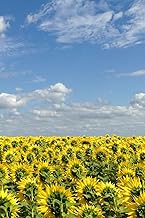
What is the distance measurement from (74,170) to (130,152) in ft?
27.3

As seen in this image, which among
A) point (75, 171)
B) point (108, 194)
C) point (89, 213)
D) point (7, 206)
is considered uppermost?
point (75, 171)

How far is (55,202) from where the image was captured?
7.64m

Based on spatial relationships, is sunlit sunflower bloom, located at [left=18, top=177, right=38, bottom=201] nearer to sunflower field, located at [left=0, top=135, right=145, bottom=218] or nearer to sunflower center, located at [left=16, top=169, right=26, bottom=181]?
sunflower field, located at [left=0, top=135, right=145, bottom=218]

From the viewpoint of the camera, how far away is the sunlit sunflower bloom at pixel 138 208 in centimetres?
645

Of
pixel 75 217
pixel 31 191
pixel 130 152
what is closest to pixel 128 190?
pixel 75 217

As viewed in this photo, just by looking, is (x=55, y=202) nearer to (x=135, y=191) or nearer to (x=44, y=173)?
(x=135, y=191)

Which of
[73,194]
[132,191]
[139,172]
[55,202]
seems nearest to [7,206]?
[55,202]

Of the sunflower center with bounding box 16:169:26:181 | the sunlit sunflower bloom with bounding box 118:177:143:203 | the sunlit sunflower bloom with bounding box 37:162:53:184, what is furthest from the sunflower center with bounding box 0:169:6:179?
the sunlit sunflower bloom with bounding box 118:177:143:203

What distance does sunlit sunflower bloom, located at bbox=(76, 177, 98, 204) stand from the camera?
8625 mm

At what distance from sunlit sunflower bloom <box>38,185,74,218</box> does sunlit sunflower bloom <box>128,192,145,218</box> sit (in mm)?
1227

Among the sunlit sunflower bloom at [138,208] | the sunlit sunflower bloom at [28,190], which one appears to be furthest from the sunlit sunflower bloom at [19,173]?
the sunlit sunflower bloom at [138,208]

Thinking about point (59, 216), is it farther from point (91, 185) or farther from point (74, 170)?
point (74, 170)

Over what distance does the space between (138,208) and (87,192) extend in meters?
2.26

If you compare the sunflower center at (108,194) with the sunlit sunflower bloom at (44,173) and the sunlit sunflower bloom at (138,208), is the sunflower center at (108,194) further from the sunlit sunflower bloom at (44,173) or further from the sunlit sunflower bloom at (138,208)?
the sunlit sunflower bloom at (44,173)
